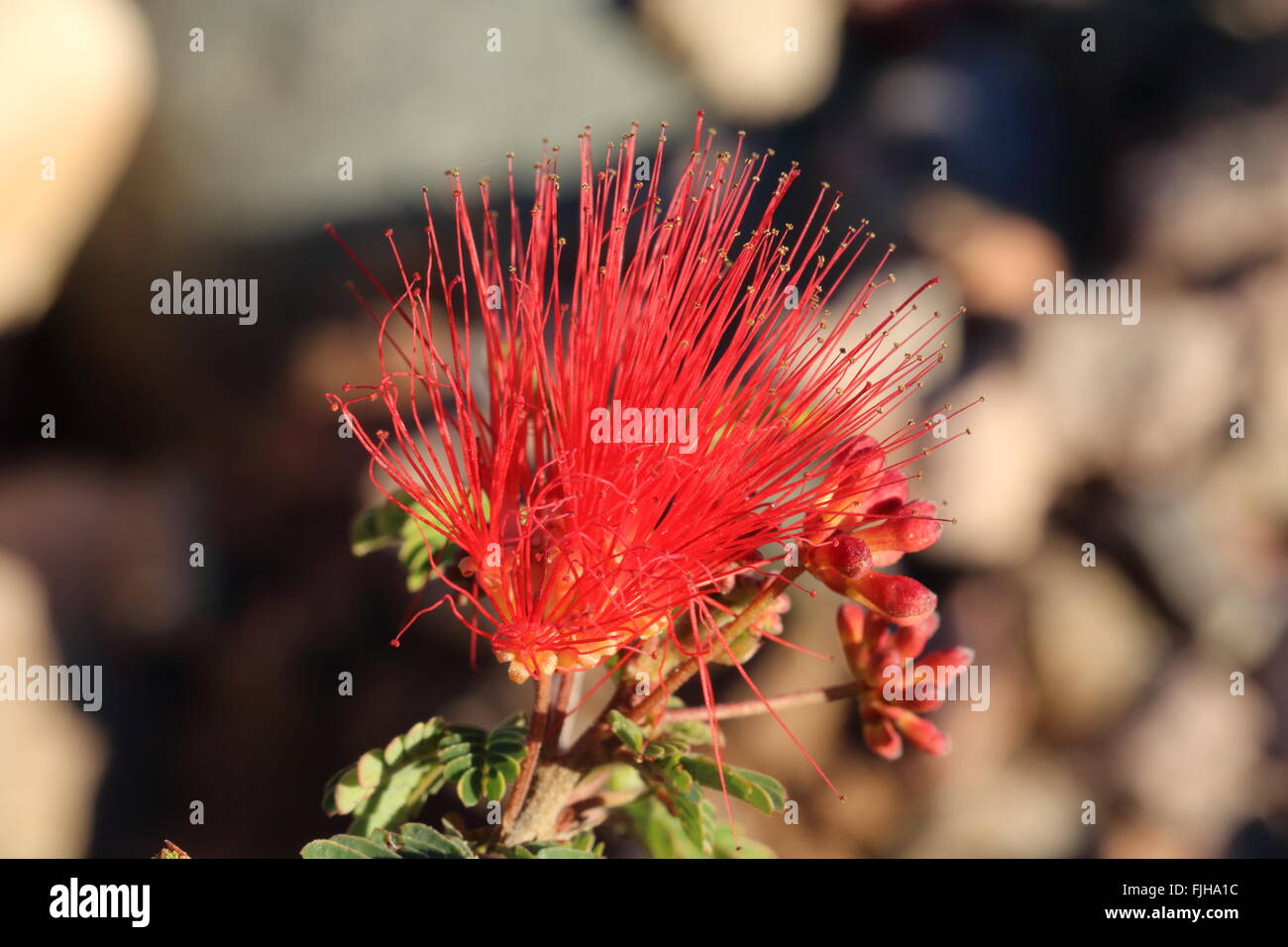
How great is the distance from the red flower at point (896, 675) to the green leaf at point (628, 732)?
5.7 inches

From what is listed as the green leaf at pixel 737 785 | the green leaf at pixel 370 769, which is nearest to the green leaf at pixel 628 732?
the green leaf at pixel 737 785

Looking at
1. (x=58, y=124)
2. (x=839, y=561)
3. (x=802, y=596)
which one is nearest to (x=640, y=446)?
(x=839, y=561)

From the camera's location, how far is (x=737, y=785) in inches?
19.3

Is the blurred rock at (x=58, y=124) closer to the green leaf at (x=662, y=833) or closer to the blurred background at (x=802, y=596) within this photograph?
the blurred background at (x=802, y=596)

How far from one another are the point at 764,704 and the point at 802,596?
656 millimetres

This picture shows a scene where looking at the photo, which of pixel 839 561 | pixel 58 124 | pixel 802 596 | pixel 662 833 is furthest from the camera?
pixel 802 596

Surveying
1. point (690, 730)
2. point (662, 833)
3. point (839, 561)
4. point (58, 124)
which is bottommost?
point (662, 833)

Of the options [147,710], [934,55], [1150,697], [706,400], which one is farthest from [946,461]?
[147,710]

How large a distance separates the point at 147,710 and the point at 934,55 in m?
1.36

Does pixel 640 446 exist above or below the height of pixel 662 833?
above

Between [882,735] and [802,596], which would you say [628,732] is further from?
[802,596]

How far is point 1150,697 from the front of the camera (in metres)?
1.17

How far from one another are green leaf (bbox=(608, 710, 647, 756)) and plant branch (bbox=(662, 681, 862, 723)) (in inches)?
1.3
